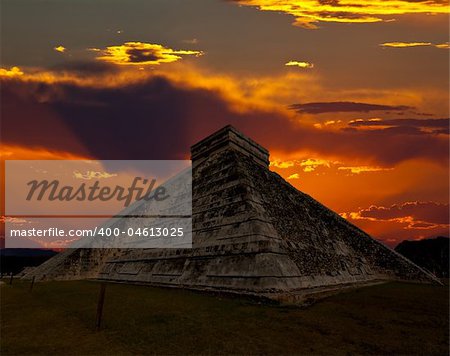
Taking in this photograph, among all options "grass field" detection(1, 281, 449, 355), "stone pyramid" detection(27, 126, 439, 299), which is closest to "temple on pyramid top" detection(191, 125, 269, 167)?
"stone pyramid" detection(27, 126, 439, 299)

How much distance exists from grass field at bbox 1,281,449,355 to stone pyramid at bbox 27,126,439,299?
1265mm

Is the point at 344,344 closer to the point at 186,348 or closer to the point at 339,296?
the point at 186,348

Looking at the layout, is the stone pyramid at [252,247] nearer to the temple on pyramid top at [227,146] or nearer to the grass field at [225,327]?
the temple on pyramid top at [227,146]

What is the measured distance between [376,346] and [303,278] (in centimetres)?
526

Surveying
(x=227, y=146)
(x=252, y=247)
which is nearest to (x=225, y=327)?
(x=252, y=247)

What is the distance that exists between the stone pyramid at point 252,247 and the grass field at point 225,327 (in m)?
1.27

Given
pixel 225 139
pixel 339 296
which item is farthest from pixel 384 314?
pixel 225 139

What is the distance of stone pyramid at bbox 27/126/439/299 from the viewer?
33.2 feet

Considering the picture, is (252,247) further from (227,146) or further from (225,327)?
(227,146)

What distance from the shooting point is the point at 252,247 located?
→ 10.4 m

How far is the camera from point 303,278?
10.6 metres

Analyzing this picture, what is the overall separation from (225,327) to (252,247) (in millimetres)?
4194

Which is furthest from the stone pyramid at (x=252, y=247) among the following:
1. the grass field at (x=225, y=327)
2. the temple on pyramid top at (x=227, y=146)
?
the grass field at (x=225, y=327)

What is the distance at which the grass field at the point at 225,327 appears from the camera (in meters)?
5.20
